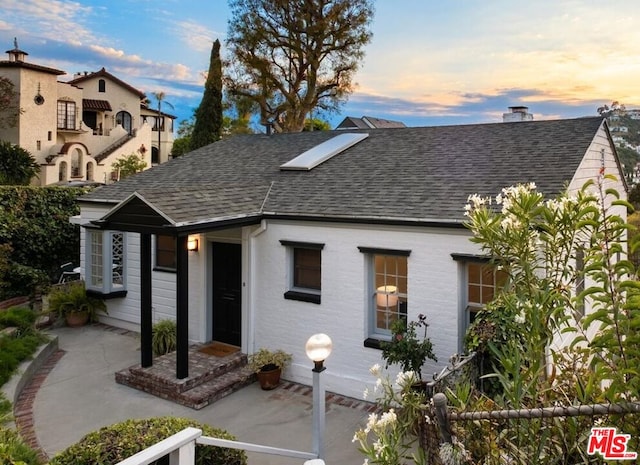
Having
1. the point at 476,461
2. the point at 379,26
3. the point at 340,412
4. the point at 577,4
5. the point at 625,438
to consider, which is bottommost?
the point at 340,412

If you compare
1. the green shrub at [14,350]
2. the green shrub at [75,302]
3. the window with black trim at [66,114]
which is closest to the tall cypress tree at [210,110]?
the window with black trim at [66,114]

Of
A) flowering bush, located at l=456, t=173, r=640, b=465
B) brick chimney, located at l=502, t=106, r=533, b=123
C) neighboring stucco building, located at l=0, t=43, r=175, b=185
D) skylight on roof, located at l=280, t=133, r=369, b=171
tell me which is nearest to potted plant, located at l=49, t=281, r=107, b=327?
skylight on roof, located at l=280, t=133, r=369, b=171

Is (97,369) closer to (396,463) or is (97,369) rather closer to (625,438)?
(396,463)

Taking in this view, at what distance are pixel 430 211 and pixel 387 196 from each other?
1.24m

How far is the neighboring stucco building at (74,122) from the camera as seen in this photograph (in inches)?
1444

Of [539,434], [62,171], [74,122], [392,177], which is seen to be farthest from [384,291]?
[74,122]

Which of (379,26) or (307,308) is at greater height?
(379,26)

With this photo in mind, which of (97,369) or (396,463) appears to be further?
(97,369)

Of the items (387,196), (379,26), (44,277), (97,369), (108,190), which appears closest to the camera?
(387,196)

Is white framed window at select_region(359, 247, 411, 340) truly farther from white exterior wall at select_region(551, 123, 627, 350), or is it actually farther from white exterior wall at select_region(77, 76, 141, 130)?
white exterior wall at select_region(77, 76, 141, 130)

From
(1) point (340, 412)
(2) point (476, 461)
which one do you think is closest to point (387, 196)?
(1) point (340, 412)

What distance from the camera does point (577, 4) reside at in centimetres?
1230

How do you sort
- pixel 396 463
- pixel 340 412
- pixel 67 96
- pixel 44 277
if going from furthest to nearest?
pixel 67 96 < pixel 44 277 < pixel 340 412 < pixel 396 463

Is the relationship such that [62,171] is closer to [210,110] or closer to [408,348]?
[210,110]
